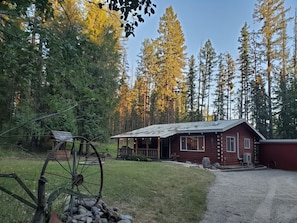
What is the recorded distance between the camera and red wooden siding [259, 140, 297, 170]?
16547mm

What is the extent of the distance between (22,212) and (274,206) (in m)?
5.62

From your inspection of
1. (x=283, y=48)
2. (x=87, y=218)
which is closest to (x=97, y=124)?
(x=87, y=218)

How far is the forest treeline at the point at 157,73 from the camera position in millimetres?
3525

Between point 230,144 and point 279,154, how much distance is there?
355 cm

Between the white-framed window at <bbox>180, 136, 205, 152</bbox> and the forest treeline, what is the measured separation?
9.73 ft

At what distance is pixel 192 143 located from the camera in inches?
710

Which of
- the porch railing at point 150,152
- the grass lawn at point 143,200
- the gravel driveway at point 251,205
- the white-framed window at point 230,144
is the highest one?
the white-framed window at point 230,144

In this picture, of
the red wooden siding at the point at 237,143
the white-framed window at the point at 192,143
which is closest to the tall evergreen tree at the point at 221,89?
the red wooden siding at the point at 237,143

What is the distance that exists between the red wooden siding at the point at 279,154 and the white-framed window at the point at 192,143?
16.2 feet

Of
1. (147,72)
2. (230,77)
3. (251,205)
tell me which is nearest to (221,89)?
(230,77)

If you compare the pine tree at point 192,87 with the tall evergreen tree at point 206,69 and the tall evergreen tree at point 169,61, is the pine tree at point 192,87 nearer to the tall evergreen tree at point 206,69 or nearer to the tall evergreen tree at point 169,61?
the tall evergreen tree at point 206,69

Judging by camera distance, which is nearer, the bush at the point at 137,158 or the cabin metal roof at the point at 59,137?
the cabin metal roof at the point at 59,137

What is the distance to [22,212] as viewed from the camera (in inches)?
147

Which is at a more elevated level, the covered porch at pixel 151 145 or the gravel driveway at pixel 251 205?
the covered porch at pixel 151 145
